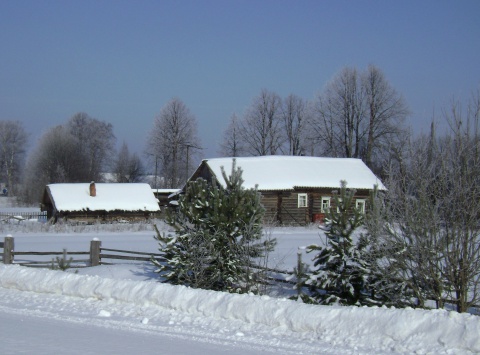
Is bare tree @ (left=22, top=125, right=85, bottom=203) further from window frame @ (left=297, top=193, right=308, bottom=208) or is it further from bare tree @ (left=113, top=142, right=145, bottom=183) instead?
window frame @ (left=297, top=193, right=308, bottom=208)

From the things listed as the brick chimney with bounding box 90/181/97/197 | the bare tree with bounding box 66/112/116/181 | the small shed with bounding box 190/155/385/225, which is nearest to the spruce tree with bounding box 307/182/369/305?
the small shed with bounding box 190/155/385/225

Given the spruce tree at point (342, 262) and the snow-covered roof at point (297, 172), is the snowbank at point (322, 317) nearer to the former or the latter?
the spruce tree at point (342, 262)

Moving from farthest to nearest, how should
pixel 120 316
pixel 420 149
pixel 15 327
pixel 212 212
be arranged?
1. pixel 212 212
2. pixel 420 149
3. pixel 120 316
4. pixel 15 327

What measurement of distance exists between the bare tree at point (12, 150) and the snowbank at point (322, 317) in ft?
306

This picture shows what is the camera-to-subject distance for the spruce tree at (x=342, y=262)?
42.6 ft

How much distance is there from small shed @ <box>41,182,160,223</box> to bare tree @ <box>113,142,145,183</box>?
4418 centimetres

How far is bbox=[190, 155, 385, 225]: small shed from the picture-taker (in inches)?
1699

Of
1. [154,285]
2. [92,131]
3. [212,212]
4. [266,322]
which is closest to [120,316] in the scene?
[154,285]

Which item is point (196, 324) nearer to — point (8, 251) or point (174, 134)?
point (8, 251)

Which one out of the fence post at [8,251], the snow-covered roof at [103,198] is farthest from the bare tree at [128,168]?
the fence post at [8,251]

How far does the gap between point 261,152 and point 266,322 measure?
5986cm

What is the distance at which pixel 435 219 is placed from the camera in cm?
1123

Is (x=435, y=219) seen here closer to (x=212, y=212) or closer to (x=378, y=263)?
(x=378, y=263)

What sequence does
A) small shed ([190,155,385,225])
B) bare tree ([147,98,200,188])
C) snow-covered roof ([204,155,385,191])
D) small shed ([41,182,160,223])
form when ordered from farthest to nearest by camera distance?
bare tree ([147,98,200,188]) → small shed ([41,182,160,223]) → snow-covered roof ([204,155,385,191]) → small shed ([190,155,385,225])
